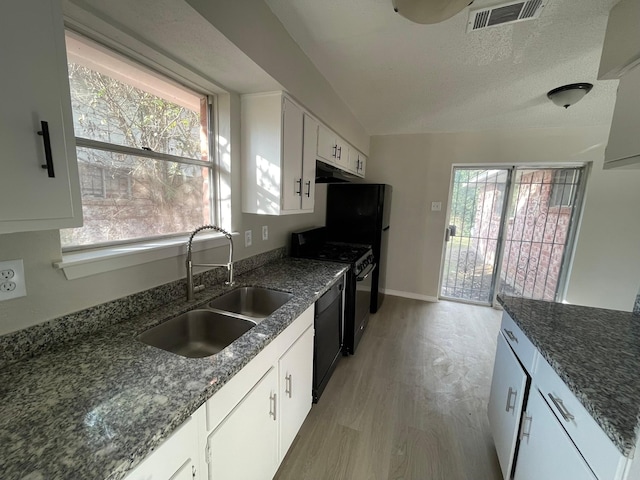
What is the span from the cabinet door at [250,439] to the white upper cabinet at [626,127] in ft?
5.79

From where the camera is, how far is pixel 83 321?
3.35 feet

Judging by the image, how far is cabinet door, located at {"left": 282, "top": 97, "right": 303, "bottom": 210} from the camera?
66.6 inches

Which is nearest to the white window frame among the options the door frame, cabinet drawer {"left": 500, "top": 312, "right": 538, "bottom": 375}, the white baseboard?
cabinet drawer {"left": 500, "top": 312, "right": 538, "bottom": 375}

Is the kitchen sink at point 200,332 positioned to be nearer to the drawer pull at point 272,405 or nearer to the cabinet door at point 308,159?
the drawer pull at point 272,405

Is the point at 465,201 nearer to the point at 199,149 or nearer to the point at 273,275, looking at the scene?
the point at 273,275

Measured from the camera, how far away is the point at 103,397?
0.72 metres

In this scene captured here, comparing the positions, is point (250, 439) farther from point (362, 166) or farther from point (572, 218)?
point (572, 218)

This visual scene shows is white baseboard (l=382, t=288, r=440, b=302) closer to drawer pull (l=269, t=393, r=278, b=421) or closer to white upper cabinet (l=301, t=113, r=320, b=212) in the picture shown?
white upper cabinet (l=301, t=113, r=320, b=212)

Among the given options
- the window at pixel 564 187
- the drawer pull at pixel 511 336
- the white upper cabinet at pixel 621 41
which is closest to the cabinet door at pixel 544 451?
the drawer pull at pixel 511 336

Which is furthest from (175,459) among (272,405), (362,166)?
(362,166)

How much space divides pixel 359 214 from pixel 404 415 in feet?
6.70

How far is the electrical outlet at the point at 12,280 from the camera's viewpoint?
820 mm

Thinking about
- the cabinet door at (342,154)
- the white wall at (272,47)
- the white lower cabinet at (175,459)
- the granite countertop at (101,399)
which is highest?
the white wall at (272,47)

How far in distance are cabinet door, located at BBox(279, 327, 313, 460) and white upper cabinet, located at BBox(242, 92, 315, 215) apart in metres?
0.86
